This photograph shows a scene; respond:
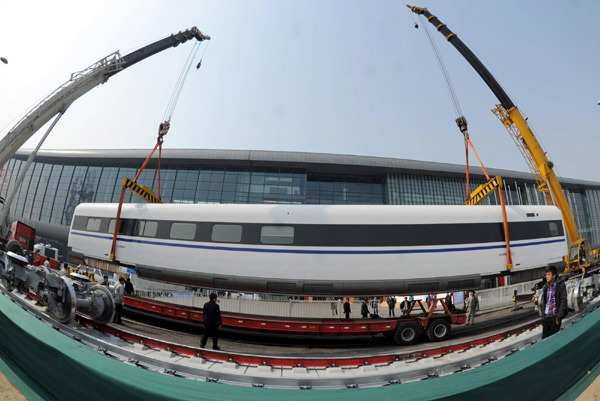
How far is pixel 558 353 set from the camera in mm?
2309

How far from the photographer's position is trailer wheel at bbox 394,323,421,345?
5.51m

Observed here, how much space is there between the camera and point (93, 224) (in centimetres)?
845

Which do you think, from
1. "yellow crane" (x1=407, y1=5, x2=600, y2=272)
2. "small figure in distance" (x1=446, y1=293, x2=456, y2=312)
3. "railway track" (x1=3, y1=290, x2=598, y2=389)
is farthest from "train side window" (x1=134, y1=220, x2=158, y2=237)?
"yellow crane" (x1=407, y1=5, x2=600, y2=272)

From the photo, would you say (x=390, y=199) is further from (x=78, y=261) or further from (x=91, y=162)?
(x=91, y=162)

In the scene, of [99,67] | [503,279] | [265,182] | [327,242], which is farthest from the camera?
[265,182]

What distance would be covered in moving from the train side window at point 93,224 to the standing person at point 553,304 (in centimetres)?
1144

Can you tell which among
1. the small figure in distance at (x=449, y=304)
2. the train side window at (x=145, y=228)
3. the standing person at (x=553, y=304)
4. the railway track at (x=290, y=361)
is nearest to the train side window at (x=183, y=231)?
the train side window at (x=145, y=228)

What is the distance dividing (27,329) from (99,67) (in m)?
11.5

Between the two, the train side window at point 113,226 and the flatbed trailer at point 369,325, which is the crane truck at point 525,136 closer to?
the flatbed trailer at point 369,325

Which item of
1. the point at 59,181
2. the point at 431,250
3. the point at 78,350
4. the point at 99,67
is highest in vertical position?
the point at 99,67

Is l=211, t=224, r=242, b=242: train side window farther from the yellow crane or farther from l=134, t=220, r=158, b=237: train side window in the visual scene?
the yellow crane

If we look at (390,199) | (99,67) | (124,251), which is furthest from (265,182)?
(124,251)

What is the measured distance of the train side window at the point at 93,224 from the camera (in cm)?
832

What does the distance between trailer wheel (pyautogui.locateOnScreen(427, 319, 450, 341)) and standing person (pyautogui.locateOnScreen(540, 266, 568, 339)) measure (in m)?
2.55
